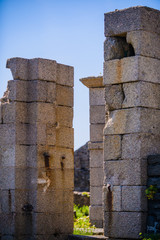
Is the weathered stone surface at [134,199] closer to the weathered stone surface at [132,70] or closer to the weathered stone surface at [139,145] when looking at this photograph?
the weathered stone surface at [139,145]

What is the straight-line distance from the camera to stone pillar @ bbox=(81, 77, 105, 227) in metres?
14.3

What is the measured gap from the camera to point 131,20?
29.6ft

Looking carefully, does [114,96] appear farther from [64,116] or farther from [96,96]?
[96,96]

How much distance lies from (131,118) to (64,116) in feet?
10.4

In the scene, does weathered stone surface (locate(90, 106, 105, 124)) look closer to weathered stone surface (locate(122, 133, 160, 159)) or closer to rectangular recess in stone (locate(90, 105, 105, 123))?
rectangular recess in stone (locate(90, 105, 105, 123))

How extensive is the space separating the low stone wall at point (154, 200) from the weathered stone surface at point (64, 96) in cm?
352

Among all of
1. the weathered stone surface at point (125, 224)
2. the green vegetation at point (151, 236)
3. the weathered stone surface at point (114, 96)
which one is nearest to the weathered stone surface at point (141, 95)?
the weathered stone surface at point (114, 96)

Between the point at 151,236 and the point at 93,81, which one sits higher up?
the point at 93,81

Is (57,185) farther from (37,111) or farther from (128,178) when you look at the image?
(128,178)

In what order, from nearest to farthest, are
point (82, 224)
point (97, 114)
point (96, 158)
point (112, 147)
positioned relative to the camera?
point (112, 147), point (82, 224), point (96, 158), point (97, 114)

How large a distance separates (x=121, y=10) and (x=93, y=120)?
5.75 m

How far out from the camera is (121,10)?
30.2ft

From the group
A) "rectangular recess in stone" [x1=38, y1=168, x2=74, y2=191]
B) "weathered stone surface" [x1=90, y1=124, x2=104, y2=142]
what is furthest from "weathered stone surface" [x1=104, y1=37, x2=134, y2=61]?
"weathered stone surface" [x1=90, y1=124, x2=104, y2=142]

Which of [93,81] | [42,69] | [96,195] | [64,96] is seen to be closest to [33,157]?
[64,96]
